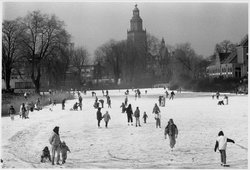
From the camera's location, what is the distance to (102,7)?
15016 mm

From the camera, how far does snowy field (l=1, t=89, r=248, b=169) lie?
40.8 ft

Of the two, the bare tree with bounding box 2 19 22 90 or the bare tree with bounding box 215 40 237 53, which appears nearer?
the bare tree with bounding box 2 19 22 90

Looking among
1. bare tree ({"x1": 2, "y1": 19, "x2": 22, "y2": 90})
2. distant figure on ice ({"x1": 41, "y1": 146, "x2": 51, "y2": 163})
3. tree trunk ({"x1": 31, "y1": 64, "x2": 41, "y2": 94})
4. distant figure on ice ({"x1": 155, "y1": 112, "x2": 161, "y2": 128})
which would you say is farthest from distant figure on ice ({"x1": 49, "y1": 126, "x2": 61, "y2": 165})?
tree trunk ({"x1": 31, "y1": 64, "x2": 41, "y2": 94})

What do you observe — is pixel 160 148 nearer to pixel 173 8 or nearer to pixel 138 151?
pixel 138 151

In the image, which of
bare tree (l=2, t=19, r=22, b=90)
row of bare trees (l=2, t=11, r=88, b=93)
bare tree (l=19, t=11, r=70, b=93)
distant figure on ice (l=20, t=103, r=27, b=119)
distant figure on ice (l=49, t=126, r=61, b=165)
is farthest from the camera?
distant figure on ice (l=20, t=103, r=27, b=119)

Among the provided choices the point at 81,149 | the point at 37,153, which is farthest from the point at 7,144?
the point at 81,149

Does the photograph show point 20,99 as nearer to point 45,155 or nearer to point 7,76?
point 7,76

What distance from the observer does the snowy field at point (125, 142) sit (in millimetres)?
12445

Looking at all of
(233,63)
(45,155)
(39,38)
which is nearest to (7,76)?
(39,38)

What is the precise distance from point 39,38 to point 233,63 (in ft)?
29.1

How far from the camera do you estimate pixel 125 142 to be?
14734 millimetres

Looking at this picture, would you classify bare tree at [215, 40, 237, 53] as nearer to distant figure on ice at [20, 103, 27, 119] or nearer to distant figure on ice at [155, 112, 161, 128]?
distant figure on ice at [155, 112, 161, 128]

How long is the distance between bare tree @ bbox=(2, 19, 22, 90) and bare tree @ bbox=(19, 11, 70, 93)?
13.8 inches

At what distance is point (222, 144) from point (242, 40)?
591cm
